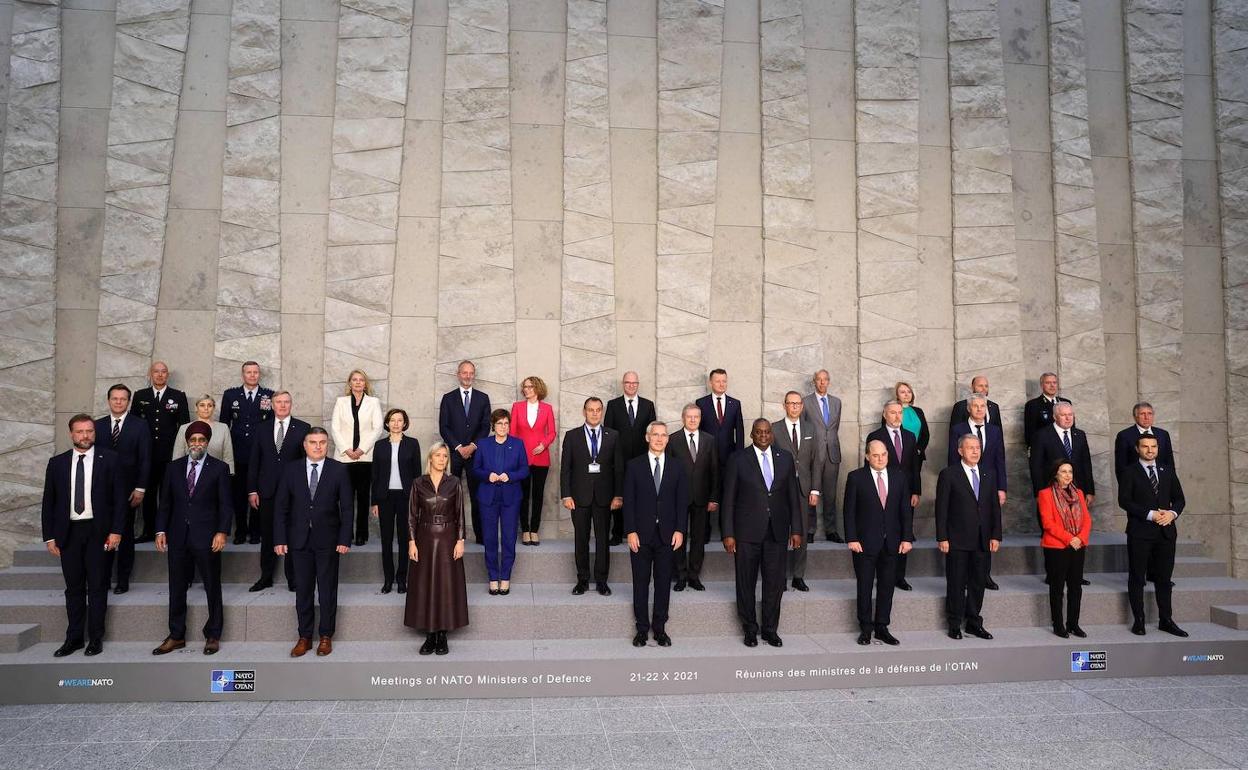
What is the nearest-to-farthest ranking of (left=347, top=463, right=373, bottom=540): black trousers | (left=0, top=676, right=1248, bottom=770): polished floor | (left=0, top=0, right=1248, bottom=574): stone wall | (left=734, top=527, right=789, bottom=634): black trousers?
(left=0, top=676, right=1248, bottom=770): polished floor
(left=734, top=527, right=789, bottom=634): black trousers
(left=347, top=463, right=373, bottom=540): black trousers
(left=0, top=0, right=1248, bottom=574): stone wall

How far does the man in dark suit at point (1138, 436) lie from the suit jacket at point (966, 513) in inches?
49.7

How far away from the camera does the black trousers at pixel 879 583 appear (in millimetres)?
5414

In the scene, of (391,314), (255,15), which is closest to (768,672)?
(391,314)

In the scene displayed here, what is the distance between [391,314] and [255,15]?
3.03m

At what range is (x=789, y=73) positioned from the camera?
25.3ft

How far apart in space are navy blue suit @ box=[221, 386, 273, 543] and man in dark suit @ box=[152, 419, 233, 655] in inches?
36.8

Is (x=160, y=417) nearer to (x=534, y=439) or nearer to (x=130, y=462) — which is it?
(x=130, y=462)

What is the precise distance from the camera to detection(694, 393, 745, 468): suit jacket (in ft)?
21.3

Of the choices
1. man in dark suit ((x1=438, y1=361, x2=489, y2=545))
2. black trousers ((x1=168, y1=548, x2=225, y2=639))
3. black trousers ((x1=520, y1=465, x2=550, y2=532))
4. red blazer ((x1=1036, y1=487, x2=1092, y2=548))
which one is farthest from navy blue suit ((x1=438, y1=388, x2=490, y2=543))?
red blazer ((x1=1036, y1=487, x2=1092, y2=548))

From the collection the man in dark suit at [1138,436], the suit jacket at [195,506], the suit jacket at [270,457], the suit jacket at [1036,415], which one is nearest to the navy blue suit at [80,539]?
the suit jacket at [195,506]

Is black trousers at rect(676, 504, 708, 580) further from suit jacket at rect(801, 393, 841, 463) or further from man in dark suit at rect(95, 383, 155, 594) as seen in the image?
man in dark suit at rect(95, 383, 155, 594)

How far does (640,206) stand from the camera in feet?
24.8

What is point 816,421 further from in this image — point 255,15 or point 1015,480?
point 255,15

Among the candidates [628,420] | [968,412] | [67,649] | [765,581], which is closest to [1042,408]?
[968,412]
